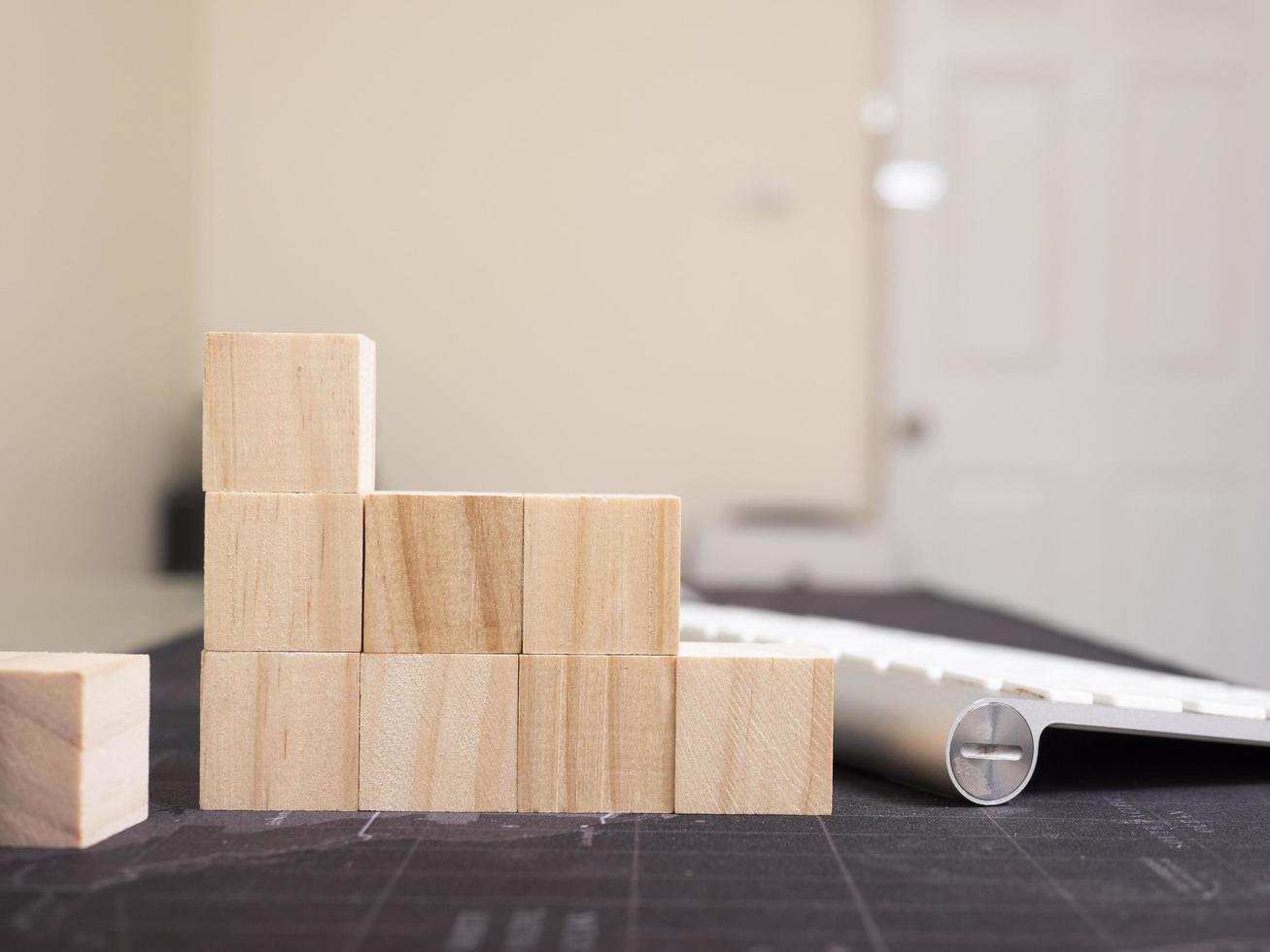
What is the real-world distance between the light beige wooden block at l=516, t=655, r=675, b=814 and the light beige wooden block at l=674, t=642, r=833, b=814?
1cm

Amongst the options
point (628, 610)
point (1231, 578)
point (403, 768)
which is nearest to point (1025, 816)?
point (628, 610)

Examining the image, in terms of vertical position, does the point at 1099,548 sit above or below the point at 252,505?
below

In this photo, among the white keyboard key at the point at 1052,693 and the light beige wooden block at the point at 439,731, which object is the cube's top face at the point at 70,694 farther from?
the white keyboard key at the point at 1052,693

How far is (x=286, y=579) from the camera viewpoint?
0.77m

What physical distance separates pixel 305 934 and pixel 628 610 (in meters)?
0.31

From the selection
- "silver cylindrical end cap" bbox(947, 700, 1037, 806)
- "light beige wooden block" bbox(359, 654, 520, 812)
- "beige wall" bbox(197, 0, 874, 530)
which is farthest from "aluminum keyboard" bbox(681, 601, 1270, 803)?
"beige wall" bbox(197, 0, 874, 530)

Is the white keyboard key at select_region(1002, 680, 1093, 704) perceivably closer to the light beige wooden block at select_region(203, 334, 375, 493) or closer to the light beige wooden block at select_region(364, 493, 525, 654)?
the light beige wooden block at select_region(364, 493, 525, 654)

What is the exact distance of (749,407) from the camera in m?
2.86

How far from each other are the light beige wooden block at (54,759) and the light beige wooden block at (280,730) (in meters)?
0.07

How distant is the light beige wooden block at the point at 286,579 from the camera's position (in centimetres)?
Result: 77

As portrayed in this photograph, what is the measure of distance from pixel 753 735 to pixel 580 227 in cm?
224

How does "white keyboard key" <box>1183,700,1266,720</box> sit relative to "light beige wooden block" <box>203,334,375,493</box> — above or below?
below

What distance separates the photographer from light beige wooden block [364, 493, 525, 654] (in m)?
0.77

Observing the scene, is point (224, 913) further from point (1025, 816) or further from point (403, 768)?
point (1025, 816)
